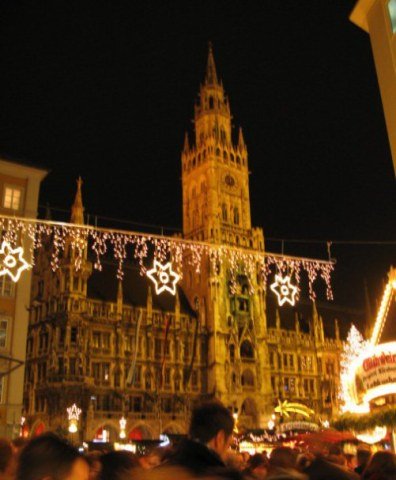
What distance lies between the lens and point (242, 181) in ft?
238

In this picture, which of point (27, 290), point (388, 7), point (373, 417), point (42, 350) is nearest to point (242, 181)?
point (42, 350)

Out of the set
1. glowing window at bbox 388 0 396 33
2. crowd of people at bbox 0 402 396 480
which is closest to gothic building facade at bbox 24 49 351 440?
glowing window at bbox 388 0 396 33

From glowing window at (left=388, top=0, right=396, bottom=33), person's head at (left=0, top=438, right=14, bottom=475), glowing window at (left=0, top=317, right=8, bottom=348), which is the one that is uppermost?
glowing window at (left=388, top=0, right=396, bottom=33)

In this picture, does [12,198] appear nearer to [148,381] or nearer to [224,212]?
[148,381]

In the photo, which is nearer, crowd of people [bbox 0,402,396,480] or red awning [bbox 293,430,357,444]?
crowd of people [bbox 0,402,396,480]

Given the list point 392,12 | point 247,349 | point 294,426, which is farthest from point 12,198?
point 247,349

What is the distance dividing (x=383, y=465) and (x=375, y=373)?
734 cm

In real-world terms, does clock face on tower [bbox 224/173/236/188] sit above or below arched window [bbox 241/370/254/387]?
above

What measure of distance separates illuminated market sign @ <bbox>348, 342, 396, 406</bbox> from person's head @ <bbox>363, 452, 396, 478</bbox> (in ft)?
21.8

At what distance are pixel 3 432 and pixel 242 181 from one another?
2024 inches

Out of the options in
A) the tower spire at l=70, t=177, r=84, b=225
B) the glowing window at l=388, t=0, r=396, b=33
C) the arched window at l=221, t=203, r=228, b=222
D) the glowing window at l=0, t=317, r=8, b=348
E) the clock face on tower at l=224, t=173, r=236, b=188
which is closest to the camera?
the glowing window at l=388, t=0, r=396, b=33

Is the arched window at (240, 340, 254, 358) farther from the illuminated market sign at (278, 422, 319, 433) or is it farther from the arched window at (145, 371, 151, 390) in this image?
the illuminated market sign at (278, 422, 319, 433)

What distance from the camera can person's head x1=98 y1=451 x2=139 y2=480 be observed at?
3.55m

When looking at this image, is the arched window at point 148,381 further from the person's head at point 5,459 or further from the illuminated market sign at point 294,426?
the person's head at point 5,459
